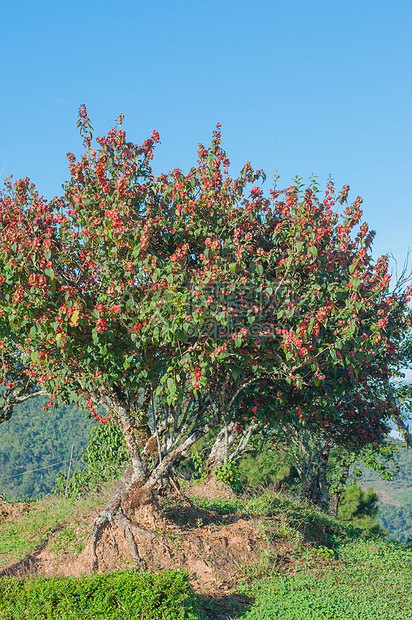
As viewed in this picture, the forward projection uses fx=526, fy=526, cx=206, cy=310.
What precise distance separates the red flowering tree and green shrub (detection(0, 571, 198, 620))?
259 centimetres

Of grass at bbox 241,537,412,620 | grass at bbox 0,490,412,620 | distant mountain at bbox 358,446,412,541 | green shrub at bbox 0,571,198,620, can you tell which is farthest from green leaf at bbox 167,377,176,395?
distant mountain at bbox 358,446,412,541

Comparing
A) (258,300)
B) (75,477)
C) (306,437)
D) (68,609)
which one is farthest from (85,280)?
(306,437)

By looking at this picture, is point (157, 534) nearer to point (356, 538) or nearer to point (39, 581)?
point (39, 581)

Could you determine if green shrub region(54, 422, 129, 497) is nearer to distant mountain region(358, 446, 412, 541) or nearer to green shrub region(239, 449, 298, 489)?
green shrub region(239, 449, 298, 489)

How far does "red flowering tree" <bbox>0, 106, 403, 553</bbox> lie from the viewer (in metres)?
8.59

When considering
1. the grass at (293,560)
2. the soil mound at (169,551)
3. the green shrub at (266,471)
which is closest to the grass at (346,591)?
the grass at (293,560)

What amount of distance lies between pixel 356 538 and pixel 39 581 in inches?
363

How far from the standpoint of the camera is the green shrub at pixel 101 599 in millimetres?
7535

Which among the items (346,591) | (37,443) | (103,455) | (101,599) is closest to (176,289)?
(101,599)

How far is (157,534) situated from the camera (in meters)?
10.5

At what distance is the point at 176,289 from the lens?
29.0ft

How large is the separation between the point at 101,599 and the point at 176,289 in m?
4.83

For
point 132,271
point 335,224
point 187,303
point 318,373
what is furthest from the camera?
point 335,224

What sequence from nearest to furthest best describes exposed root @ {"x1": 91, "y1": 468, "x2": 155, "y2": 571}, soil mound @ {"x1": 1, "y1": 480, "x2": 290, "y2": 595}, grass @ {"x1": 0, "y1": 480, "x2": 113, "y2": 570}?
soil mound @ {"x1": 1, "y1": 480, "x2": 290, "y2": 595}, exposed root @ {"x1": 91, "y1": 468, "x2": 155, "y2": 571}, grass @ {"x1": 0, "y1": 480, "x2": 113, "y2": 570}
